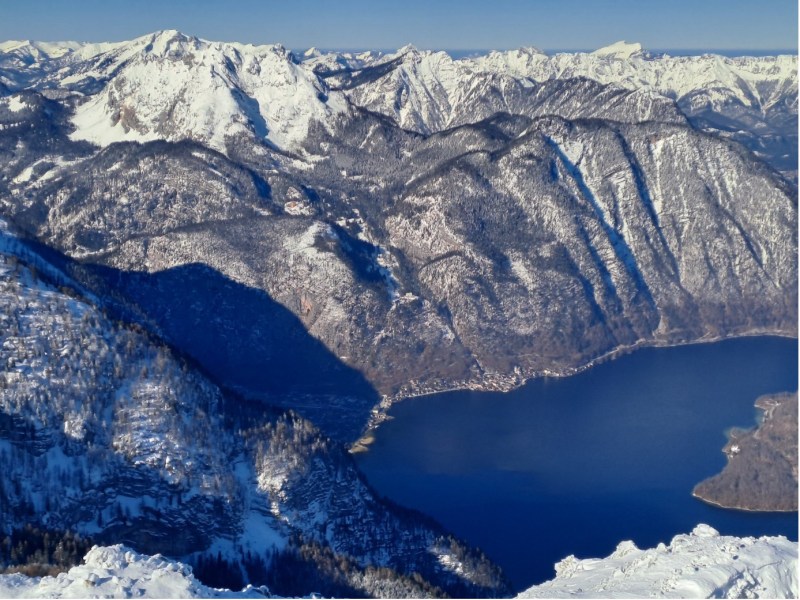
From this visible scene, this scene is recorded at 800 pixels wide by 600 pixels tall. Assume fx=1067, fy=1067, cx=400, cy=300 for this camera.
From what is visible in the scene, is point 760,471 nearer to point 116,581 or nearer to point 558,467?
point 558,467

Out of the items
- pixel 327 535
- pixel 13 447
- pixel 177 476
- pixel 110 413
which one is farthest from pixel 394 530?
pixel 13 447

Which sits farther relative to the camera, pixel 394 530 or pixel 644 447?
pixel 644 447

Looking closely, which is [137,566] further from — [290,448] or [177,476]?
[290,448]

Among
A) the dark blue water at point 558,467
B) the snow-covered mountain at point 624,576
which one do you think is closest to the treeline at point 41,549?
the snow-covered mountain at point 624,576

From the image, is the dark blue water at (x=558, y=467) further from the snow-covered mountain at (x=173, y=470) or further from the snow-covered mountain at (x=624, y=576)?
the snow-covered mountain at (x=624, y=576)

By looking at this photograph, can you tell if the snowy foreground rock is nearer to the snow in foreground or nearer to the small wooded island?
the snow in foreground

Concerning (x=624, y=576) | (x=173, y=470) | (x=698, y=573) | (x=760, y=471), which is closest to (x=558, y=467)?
(x=760, y=471)

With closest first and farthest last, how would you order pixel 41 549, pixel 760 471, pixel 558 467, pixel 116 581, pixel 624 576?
pixel 116 581 < pixel 624 576 < pixel 41 549 < pixel 760 471 < pixel 558 467
